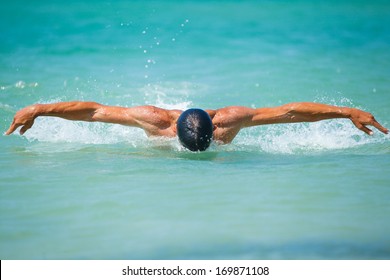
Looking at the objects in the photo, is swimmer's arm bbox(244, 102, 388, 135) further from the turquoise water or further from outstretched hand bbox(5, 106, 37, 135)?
outstretched hand bbox(5, 106, 37, 135)

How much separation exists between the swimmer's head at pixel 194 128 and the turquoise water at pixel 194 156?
182 millimetres

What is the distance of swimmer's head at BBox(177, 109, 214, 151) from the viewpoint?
569cm

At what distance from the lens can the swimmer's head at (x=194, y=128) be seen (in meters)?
5.69

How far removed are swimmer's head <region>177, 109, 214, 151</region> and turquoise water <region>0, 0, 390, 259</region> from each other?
182 mm

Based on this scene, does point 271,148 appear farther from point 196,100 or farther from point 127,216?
point 196,100

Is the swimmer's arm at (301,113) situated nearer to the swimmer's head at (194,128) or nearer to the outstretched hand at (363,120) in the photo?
the outstretched hand at (363,120)

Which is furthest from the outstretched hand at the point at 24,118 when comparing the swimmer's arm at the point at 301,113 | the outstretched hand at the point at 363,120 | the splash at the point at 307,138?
the outstretched hand at the point at 363,120

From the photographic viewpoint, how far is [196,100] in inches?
384

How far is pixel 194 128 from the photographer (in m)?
5.69

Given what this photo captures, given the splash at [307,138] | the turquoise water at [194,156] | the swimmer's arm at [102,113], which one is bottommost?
the splash at [307,138]

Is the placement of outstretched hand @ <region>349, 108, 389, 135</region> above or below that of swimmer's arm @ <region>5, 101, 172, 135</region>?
below

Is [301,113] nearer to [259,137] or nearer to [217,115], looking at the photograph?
[217,115]

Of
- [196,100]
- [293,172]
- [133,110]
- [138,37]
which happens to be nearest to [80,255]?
[293,172]

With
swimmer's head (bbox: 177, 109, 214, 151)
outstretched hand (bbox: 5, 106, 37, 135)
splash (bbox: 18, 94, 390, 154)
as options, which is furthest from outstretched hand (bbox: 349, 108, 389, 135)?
outstretched hand (bbox: 5, 106, 37, 135)
